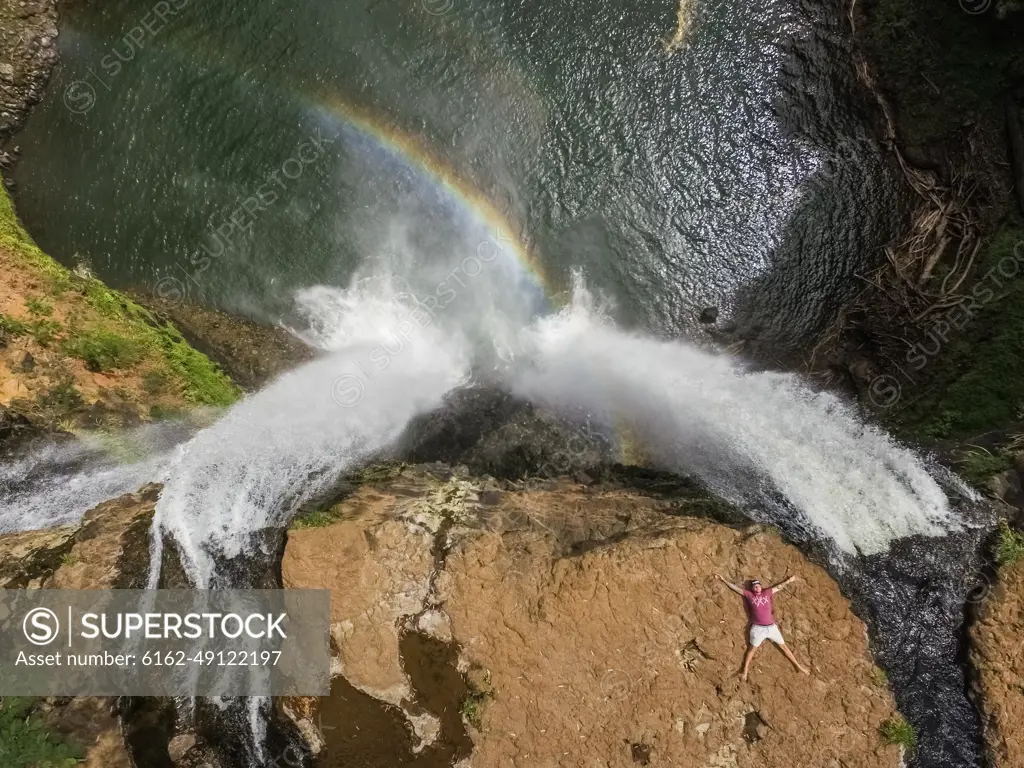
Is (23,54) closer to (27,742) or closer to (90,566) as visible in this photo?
(90,566)

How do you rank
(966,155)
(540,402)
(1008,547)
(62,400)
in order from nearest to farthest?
(1008,547) < (62,400) < (966,155) < (540,402)

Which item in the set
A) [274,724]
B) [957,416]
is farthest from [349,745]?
[957,416]

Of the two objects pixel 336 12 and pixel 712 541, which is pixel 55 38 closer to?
pixel 336 12

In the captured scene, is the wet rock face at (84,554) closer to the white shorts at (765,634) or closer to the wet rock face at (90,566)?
the wet rock face at (90,566)

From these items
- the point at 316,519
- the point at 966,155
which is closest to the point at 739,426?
the point at 966,155

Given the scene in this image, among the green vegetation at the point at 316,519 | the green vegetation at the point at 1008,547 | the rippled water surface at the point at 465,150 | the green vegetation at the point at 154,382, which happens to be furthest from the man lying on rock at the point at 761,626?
the green vegetation at the point at 154,382
